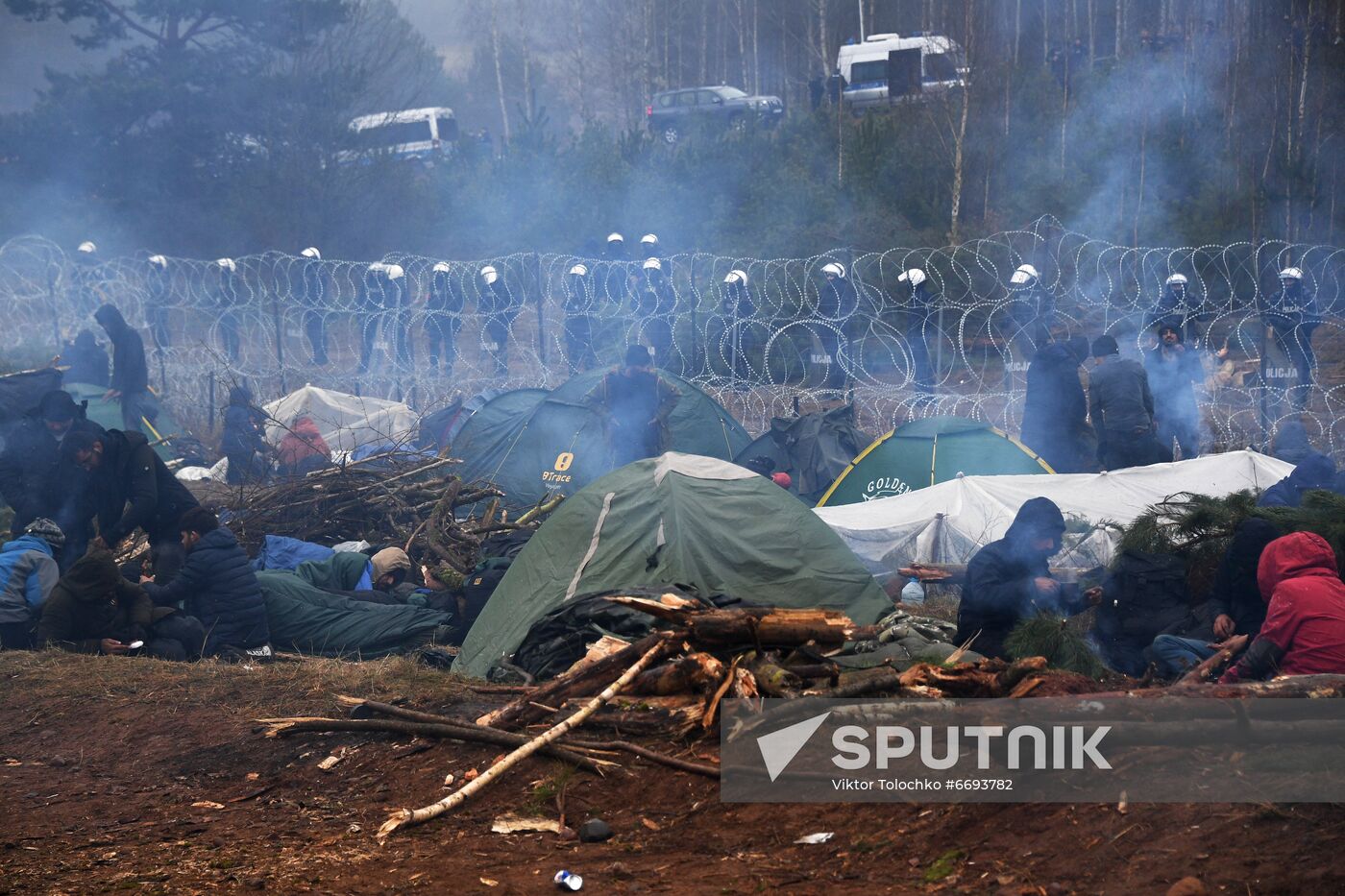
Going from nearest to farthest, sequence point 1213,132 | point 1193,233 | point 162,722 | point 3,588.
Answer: point 162,722 → point 3,588 → point 1193,233 → point 1213,132

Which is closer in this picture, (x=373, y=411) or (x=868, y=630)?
(x=868, y=630)

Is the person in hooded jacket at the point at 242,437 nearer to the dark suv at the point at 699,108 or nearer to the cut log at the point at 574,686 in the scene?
the cut log at the point at 574,686

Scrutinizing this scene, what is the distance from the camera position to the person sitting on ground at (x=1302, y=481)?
743 centimetres

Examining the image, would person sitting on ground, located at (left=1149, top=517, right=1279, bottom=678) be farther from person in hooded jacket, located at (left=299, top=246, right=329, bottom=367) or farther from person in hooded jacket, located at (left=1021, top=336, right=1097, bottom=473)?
person in hooded jacket, located at (left=299, top=246, right=329, bottom=367)

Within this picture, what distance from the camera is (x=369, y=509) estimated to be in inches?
392

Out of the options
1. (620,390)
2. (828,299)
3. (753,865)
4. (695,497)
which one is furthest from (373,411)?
(753,865)

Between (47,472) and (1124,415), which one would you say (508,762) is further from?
(1124,415)

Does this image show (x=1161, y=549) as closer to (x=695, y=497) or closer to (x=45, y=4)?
(x=695, y=497)

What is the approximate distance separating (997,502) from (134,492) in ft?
19.1

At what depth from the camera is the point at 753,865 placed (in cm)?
361

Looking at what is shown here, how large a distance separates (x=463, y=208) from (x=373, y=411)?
49.5ft

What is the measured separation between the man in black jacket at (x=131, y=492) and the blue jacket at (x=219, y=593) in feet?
1.40

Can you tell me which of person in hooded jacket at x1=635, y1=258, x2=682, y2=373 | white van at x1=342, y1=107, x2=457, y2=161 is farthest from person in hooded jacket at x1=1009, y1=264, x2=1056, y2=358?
white van at x1=342, y1=107, x2=457, y2=161

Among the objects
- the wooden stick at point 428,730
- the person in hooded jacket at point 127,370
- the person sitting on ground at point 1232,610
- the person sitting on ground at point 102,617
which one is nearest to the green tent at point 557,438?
the person sitting on ground at point 102,617
